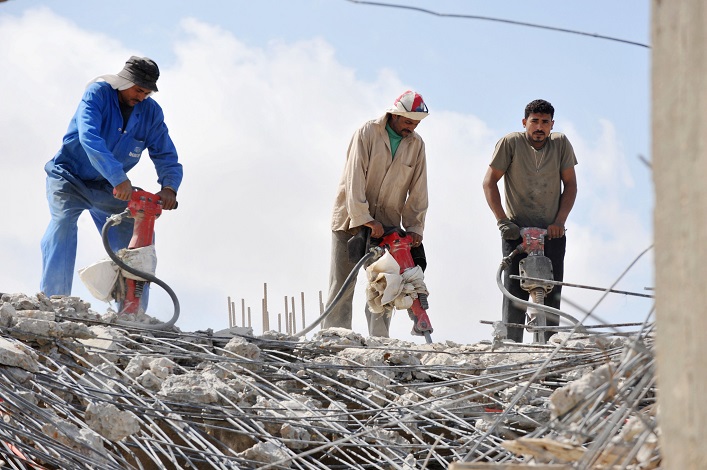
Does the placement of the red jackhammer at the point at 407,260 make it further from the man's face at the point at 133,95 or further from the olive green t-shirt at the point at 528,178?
the man's face at the point at 133,95

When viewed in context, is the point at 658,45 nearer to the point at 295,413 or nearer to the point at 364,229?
the point at 295,413

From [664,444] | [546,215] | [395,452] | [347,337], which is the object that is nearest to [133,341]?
[347,337]

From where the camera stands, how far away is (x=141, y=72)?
5.60 m

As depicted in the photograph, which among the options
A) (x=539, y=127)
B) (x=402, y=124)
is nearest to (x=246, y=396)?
(x=402, y=124)

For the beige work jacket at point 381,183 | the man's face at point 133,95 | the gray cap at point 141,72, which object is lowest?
the beige work jacket at point 381,183

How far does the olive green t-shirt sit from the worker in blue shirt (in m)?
1.98

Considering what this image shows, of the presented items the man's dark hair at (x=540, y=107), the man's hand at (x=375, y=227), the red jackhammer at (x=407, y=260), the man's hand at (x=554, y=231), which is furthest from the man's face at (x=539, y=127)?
the man's hand at (x=375, y=227)

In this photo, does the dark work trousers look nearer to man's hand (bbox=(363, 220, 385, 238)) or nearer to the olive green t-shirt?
the olive green t-shirt

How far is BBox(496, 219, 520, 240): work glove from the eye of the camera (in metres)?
5.88

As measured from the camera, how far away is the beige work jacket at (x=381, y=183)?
19.5 ft

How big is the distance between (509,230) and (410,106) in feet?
3.07

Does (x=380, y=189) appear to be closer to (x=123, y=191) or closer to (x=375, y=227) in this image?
A: (x=375, y=227)

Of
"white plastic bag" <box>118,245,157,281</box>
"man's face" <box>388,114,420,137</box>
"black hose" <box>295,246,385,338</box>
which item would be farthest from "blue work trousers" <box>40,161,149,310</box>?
"man's face" <box>388,114,420,137</box>

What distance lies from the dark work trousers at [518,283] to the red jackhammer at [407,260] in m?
0.49
